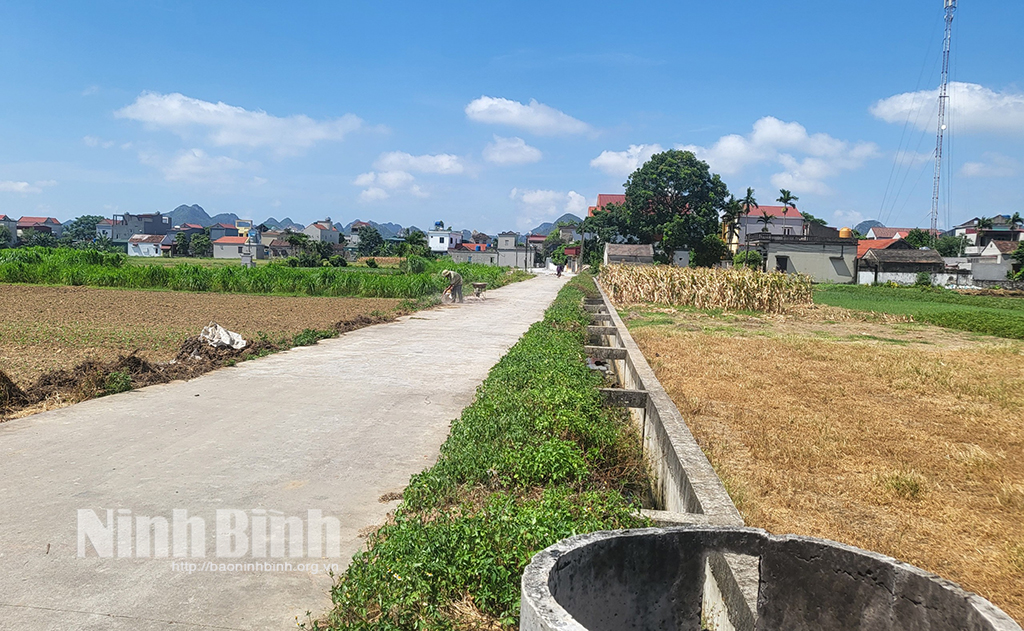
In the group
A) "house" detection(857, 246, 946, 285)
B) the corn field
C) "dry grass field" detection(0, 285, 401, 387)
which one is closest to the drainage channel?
"dry grass field" detection(0, 285, 401, 387)

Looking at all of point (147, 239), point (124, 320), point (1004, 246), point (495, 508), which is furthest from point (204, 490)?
point (147, 239)

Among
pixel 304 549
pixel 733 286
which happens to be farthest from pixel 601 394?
pixel 733 286

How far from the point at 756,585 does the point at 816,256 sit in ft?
180

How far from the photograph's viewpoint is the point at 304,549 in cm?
383

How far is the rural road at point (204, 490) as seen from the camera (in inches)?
127

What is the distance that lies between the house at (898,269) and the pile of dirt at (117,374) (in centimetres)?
5180

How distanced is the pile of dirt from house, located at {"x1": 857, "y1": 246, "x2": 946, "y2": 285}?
2039 inches

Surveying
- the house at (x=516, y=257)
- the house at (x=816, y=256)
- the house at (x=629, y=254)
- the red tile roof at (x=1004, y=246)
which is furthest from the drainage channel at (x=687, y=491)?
the house at (x=516, y=257)

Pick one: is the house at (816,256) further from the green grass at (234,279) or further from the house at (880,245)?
the green grass at (234,279)

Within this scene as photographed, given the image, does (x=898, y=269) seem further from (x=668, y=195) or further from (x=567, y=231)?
(x=567, y=231)

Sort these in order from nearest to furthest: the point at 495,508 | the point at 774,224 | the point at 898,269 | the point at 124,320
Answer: the point at 495,508 → the point at 124,320 → the point at 898,269 → the point at 774,224

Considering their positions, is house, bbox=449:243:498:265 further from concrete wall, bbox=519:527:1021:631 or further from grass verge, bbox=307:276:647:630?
concrete wall, bbox=519:527:1021:631

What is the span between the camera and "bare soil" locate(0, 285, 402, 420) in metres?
7.87

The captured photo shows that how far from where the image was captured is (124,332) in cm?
1414
